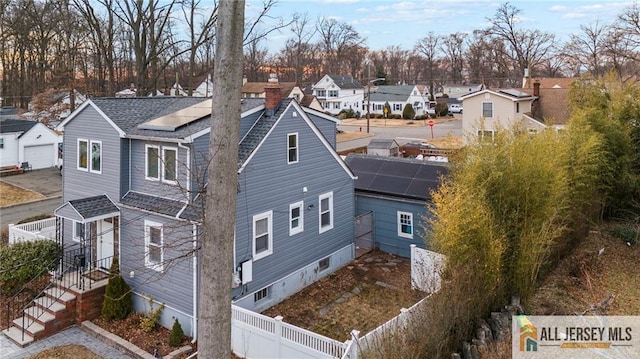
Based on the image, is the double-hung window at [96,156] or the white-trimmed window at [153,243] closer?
the white-trimmed window at [153,243]

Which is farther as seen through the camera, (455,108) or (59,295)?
(455,108)

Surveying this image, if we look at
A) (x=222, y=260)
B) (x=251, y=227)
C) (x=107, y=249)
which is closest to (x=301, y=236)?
(x=251, y=227)

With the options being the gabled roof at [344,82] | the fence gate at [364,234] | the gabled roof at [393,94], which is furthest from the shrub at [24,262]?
the gabled roof at [344,82]

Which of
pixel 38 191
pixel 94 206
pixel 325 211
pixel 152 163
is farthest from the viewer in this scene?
pixel 38 191

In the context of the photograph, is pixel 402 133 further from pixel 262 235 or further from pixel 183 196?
pixel 183 196

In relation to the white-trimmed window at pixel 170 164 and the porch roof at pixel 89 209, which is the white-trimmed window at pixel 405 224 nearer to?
the white-trimmed window at pixel 170 164

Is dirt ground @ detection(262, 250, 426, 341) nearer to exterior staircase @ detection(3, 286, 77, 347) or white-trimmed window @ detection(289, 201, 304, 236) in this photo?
white-trimmed window @ detection(289, 201, 304, 236)

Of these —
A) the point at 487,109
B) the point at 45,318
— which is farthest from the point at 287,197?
the point at 487,109
